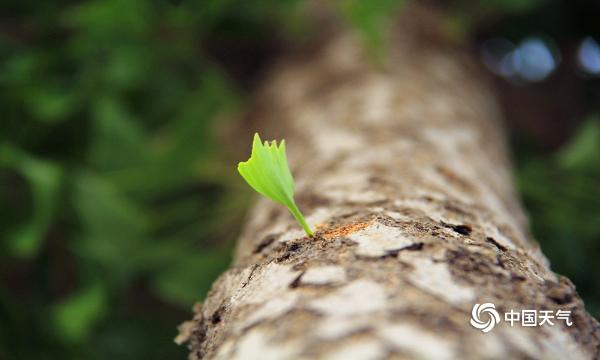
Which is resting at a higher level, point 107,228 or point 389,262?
point 107,228

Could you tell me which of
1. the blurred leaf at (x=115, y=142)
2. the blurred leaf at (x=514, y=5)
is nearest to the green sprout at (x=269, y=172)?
the blurred leaf at (x=115, y=142)

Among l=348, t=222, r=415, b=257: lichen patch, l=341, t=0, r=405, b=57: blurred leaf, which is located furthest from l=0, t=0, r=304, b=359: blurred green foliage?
l=348, t=222, r=415, b=257: lichen patch

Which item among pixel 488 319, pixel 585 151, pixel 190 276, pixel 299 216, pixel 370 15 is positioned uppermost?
pixel 370 15

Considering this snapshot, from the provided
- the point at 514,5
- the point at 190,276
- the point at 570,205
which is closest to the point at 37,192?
the point at 190,276

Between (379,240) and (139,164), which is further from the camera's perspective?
(139,164)

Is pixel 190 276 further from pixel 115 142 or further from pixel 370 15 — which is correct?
pixel 370 15

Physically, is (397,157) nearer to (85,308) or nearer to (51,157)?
(85,308)

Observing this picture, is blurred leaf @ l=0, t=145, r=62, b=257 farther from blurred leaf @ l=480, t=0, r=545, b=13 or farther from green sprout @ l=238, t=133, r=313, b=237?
blurred leaf @ l=480, t=0, r=545, b=13
